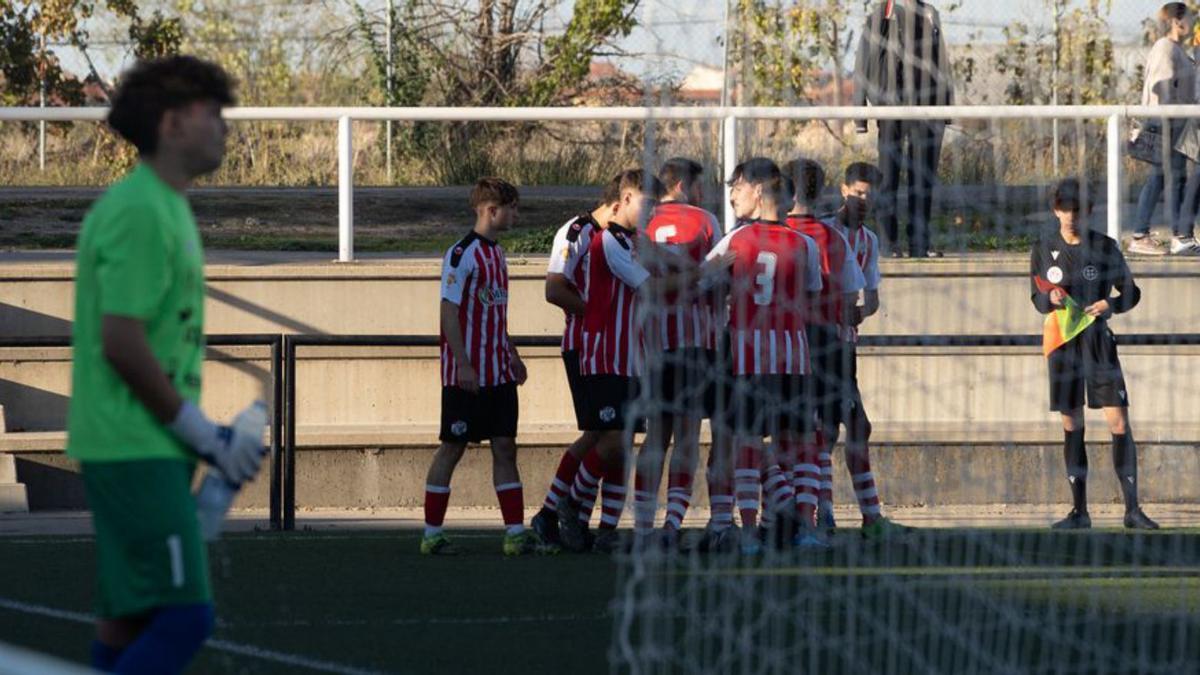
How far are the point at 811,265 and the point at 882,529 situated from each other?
148 cm

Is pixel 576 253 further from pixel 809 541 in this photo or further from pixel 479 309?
pixel 809 541

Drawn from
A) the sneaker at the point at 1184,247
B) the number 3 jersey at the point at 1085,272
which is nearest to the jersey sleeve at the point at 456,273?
the number 3 jersey at the point at 1085,272

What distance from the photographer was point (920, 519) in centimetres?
1054

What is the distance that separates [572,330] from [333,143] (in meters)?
5.77

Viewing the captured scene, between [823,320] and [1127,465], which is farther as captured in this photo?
[1127,465]

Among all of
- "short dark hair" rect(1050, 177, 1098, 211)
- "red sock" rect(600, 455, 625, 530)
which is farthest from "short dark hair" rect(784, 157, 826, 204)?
"red sock" rect(600, 455, 625, 530)

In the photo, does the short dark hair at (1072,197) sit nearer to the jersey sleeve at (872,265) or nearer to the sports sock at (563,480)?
the jersey sleeve at (872,265)

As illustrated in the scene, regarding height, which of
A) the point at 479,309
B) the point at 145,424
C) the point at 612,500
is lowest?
the point at 612,500

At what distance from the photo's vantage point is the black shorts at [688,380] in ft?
30.5

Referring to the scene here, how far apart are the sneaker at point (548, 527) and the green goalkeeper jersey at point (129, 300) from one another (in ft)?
17.2

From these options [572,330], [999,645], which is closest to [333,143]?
[572,330]

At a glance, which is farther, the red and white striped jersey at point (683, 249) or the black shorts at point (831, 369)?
the black shorts at point (831, 369)

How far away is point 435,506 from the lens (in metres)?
9.54

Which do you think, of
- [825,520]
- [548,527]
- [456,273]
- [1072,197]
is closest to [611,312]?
[456,273]
